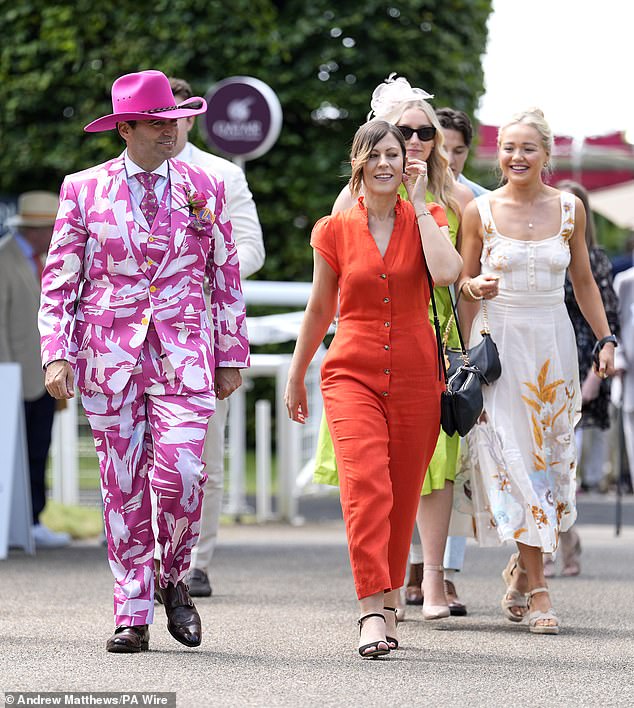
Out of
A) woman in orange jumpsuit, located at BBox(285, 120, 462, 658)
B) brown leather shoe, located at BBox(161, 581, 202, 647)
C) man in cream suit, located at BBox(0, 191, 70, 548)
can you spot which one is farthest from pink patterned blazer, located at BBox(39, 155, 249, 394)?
man in cream suit, located at BBox(0, 191, 70, 548)

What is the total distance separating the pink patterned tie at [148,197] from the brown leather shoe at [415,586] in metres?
2.43

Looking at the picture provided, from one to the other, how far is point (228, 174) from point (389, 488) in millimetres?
2431

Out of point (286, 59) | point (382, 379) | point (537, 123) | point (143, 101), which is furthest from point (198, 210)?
point (286, 59)

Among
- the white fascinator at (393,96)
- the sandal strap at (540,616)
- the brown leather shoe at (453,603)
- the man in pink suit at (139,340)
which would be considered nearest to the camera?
the man in pink suit at (139,340)

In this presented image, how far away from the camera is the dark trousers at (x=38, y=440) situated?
10828 mm

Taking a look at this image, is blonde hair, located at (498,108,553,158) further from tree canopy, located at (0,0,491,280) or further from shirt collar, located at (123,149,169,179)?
tree canopy, located at (0,0,491,280)

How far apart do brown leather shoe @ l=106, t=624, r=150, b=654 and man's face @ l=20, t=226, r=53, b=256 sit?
17.8ft

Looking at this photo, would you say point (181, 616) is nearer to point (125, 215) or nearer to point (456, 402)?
point (456, 402)

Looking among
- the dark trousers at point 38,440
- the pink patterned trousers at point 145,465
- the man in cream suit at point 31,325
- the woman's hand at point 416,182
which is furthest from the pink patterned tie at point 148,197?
the dark trousers at point 38,440

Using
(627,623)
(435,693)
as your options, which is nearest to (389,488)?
(435,693)

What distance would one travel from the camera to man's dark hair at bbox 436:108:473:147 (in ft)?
25.7

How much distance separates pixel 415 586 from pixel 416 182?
7.28 feet

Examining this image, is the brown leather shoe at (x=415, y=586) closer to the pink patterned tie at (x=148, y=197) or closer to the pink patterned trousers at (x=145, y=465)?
the pink patterned trousers at (x=145, y=465)

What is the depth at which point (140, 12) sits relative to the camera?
60.4 ft
